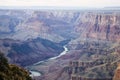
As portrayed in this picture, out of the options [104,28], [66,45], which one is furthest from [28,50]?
[104,28]

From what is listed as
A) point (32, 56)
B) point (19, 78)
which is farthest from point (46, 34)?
point (19, 78)

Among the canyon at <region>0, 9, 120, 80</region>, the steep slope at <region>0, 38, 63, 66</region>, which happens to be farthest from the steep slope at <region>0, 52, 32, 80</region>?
the steep slope at <region>0, 38, 63, 66</region>

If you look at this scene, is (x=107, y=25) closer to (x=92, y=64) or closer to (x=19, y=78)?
(x=92, y=64)

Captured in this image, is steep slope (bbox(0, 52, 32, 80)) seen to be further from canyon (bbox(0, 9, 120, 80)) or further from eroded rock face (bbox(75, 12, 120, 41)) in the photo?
eroded rock face (bbox(75, 12, 120, 41))

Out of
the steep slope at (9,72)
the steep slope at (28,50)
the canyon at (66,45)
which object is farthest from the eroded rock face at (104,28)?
the steep slope at (9,72)

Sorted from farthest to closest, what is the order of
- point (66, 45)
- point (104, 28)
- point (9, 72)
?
point (66, 45) < point (104, 28) < point (9, 72)

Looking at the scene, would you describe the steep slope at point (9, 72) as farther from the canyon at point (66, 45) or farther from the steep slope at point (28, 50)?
the steep slope at point (28, 50)

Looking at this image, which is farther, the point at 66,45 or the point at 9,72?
the point at 66,45

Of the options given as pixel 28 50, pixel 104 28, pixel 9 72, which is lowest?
pixel 28 50

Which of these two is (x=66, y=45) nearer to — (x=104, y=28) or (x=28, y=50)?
(x=104, y=28)
